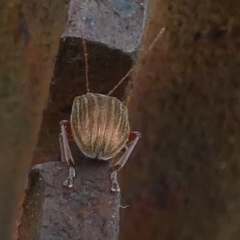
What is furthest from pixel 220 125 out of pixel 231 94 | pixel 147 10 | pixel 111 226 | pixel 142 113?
pixel 111 226

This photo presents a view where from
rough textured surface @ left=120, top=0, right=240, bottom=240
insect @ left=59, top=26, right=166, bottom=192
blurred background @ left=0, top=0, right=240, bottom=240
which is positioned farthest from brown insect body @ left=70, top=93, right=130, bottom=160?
rough textured surface @ left=120, top=0, right=240, bottom=240

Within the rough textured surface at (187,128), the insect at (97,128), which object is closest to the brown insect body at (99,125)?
the insect at (97,128)

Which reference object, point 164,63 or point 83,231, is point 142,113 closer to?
point 164,63

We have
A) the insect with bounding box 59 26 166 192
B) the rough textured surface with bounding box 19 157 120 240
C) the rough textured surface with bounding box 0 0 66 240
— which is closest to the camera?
the rough textured surface with bounding box 19 157 120 240

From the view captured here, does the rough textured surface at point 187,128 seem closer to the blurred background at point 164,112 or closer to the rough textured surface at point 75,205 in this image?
the blurred background at point 164,112

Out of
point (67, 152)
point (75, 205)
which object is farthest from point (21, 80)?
point (75, 205)

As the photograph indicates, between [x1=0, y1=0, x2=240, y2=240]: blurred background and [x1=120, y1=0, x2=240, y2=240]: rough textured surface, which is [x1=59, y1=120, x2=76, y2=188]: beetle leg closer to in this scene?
[x1=0, y1=0, x2=240, y2=240]: blurred background

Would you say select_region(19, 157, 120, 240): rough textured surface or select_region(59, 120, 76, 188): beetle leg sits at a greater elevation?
select_region(59, 120, 76, 188): beetle leg
